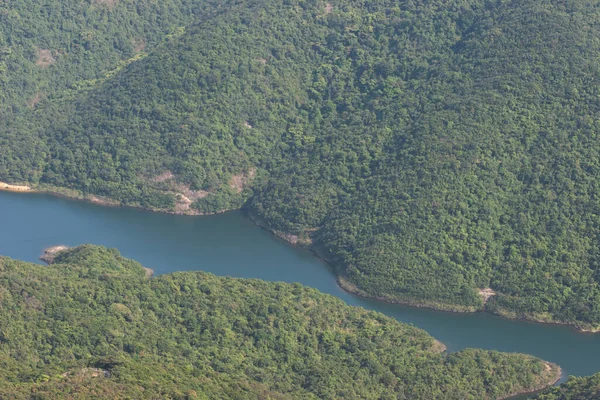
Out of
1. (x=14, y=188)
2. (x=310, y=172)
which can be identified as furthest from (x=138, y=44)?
(x=310, y=172)

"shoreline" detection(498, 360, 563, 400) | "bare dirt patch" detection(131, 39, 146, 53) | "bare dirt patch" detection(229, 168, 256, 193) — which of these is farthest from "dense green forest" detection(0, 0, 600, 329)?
"shoreline" detection(498, 360, 563, 400)

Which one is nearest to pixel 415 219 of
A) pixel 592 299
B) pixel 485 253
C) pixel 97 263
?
pixel 485 253

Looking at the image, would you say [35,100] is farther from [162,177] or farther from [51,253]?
[51,253]

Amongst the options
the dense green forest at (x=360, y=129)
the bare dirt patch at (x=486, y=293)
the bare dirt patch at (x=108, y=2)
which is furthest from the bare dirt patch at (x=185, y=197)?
the bare dirt patch at (x=108, y=2)

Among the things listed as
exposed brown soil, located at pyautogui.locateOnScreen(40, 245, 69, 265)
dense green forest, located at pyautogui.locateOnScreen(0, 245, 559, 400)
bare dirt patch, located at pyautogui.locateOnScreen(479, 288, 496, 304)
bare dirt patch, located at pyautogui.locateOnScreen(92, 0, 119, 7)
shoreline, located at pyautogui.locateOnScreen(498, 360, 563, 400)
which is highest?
bare dirt patch, located at pyautogui.locateOnScreen(92, 0, 119, 7)

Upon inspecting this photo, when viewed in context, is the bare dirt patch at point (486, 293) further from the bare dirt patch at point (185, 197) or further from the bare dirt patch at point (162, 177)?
the bare dirt patch at point (162, 177)

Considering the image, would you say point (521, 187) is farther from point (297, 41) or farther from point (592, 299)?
point (297, 41)

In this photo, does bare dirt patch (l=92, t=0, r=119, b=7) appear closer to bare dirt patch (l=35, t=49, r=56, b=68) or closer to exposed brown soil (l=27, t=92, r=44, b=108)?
bare dirt patch (l=35, t=49, r=56, b=68)

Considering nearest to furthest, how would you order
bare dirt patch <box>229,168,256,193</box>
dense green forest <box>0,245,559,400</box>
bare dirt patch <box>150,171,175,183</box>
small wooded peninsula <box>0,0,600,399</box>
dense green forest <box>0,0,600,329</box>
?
dense green forest <box>0,245,559,400</box>
small wooded peninsula <box>0,0,600,399</box>
dense green forest <box>0,0,600,329</box>
bare dirt patch <box>229,168,256,193</box>
bare dirt patch <box>150,171,175,183</box>
